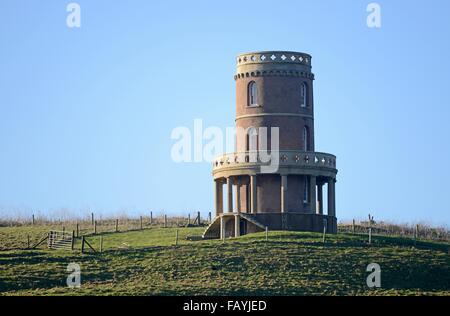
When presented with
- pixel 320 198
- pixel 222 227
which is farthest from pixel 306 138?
pixel 222 227

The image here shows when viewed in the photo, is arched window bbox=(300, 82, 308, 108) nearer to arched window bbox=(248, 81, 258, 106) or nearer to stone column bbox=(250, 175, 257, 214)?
→ arched window bbox=(248, 81, 258, 106)

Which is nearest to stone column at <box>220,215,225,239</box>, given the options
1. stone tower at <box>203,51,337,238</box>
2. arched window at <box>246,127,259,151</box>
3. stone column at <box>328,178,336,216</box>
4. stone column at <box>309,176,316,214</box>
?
stone tower at <box>203,51,337,238</box>

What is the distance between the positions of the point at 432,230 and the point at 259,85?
710 inches

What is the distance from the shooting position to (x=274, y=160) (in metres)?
87.5

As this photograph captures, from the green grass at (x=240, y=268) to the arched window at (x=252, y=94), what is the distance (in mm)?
11329

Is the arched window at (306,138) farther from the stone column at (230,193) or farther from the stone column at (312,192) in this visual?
the stone column at (230,193)

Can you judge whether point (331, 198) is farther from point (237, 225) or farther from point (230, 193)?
point (237, 225)

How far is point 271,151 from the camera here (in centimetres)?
8781

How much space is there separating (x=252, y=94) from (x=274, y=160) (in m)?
5.59

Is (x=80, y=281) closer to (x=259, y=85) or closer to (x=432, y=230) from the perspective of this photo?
(x=259, y=85)
